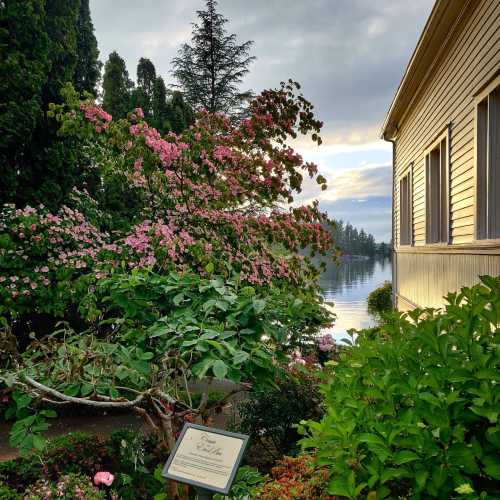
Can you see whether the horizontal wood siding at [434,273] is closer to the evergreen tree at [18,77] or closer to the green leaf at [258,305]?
the green leaf at [258,305]

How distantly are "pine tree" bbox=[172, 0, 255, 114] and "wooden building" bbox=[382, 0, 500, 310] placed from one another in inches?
487

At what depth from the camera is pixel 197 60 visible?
23.0 meters

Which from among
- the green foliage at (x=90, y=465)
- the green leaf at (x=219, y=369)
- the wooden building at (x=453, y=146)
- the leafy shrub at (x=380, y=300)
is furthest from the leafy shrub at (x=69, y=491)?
the leafy shrub at (x=380, y=300)

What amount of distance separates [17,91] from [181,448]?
7293 mm

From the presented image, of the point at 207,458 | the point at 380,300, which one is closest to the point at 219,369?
the point at 207,458

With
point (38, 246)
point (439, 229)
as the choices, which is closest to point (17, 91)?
point (38, 246)

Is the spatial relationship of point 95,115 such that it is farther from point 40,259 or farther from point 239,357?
point 239,357

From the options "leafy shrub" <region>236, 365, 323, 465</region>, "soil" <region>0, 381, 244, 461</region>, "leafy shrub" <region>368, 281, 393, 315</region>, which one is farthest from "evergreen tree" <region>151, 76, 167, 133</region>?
"leafy shrub" <region>368, 281, 393, 315</region>

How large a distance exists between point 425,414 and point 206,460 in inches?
45.4

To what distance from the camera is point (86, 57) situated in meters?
10.8

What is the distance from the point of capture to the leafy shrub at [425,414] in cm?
235

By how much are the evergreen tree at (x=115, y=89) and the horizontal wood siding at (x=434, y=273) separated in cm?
829

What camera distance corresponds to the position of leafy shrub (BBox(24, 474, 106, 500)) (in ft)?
12.4

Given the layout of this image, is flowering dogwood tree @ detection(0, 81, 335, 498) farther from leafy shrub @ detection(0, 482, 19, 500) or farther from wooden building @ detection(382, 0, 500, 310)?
wooden building @ detection(382, 0, 500, 310)
